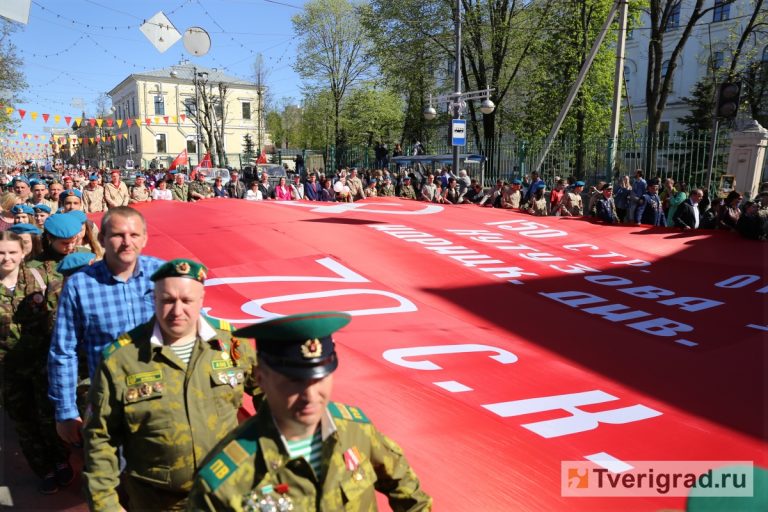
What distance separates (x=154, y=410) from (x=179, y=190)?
36.5ft

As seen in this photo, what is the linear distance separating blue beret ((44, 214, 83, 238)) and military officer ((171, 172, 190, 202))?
874cm

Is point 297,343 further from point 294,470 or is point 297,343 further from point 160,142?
point 160,142

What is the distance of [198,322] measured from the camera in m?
2.41

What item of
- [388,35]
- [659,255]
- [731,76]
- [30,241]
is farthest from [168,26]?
[731,76]

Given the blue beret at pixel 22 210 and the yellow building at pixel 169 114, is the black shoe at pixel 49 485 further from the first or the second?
the yellow building at pixel 169 114

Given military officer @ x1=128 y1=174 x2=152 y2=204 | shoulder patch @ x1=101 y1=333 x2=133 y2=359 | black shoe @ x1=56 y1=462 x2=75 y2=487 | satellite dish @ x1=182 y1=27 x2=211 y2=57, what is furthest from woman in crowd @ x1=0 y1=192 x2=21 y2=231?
satellite dish @ x1=182 y1=27 x2=211 y2=57

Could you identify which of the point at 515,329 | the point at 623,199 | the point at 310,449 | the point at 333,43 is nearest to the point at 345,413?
the point at 310,449

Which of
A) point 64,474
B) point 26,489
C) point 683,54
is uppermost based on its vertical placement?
point 683,54

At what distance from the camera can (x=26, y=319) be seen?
368 centimetres

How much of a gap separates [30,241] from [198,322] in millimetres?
2684

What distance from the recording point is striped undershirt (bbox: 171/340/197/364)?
2.33 metres

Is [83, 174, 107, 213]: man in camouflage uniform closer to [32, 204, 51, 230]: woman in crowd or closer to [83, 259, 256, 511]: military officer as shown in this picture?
[32, 204, 51, 230]: woman in crowd

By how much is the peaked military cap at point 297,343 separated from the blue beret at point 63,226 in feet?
9.74

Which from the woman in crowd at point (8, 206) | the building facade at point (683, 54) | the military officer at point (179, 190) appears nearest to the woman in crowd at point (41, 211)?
the woman in crowd at point (8, 206)
